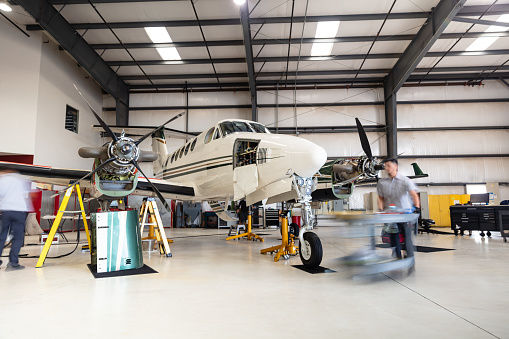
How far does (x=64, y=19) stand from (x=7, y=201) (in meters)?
12.4

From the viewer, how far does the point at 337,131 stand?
20.0 meters

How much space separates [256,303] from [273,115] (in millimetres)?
18108

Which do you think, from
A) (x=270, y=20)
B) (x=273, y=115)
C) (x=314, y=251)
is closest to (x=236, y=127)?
(x=314, y=251)

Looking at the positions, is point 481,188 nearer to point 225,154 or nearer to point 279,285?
point 225,154

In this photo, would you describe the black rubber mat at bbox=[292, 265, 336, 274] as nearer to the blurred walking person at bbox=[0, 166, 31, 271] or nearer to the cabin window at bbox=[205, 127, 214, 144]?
the cabin window at bbox=[205, 127, 214, 144]

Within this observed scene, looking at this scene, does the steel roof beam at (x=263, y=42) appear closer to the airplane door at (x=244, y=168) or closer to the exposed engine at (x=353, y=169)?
the exposed engine at (x=353, y=169)

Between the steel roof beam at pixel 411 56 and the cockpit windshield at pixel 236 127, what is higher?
the steel roof beam at pixel 411 56

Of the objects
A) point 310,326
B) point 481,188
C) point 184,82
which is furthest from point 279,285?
point 481,188

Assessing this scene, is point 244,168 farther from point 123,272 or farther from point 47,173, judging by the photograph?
point 47,173

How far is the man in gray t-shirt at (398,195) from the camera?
4.69m

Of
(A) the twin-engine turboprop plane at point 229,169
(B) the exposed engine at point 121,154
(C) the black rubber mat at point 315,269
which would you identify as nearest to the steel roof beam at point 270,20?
(A) the twin-engine turboprop plane at point 229,169

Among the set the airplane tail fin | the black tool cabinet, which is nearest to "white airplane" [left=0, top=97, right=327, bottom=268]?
the airplane tail fin

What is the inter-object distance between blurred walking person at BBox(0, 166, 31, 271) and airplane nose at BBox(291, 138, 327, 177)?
503cm

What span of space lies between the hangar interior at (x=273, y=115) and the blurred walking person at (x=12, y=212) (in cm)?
44
